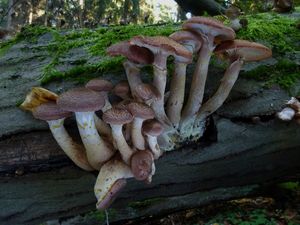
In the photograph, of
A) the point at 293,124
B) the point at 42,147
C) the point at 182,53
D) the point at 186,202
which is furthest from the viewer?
the point at 186,202

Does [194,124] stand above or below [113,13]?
above

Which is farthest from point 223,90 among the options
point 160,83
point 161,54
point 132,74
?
point 132,74

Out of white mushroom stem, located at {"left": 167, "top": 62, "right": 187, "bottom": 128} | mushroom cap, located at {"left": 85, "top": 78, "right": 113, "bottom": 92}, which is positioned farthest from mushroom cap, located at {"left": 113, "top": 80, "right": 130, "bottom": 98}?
white mushroom stem, located at {"left": 167, "top": 62, "right": 187, "bottom": 128}

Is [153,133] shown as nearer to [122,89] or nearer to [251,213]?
[122,89]

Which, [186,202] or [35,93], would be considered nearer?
[35,93]

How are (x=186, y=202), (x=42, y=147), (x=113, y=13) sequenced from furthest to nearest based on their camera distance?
1. (x=113, y=13)
2. (x=186, y=202)
3. (x=42, y=147)

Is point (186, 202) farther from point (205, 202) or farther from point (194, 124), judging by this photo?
point (194, 124)

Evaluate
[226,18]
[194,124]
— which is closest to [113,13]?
[226,18]
